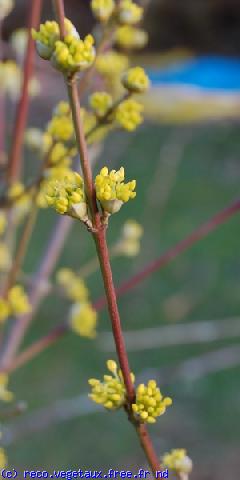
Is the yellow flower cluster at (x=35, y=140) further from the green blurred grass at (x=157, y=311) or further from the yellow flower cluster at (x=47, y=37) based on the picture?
the green blurred grass at (x=157, y=311)

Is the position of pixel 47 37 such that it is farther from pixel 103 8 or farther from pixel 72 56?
pixel 103 8

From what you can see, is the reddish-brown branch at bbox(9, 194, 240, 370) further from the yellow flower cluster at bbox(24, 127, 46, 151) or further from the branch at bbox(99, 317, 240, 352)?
the branch at bbox(99, 317, 240, 352)

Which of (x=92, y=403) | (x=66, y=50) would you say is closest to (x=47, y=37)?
(x=66, y=50)

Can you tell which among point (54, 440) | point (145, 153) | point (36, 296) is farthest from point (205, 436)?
point (145, 153)

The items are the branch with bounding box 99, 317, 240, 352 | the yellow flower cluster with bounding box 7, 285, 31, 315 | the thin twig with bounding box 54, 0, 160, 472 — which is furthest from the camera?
the branch with bounding box 99, 317, 240, 352

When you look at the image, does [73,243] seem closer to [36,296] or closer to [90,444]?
[90,444]

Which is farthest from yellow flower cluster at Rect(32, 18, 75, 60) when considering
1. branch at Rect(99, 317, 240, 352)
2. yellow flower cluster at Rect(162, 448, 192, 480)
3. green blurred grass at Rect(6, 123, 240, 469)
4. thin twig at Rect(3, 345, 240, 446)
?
branch at Rect(99, 317, 240, 352)
